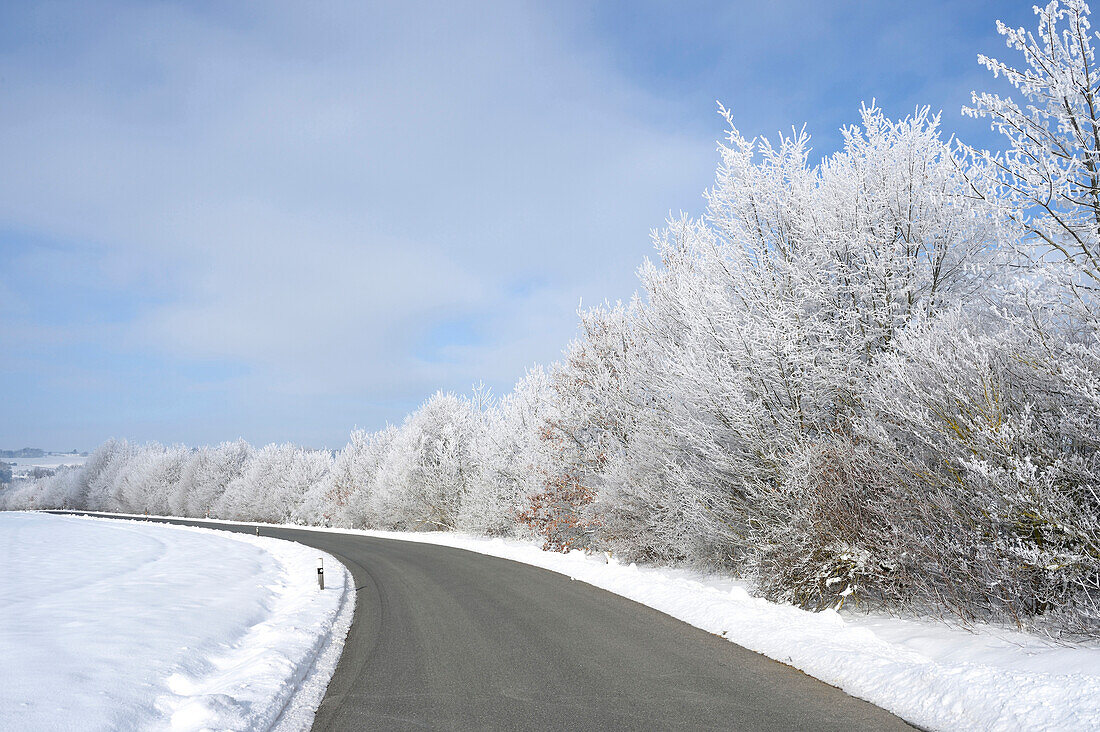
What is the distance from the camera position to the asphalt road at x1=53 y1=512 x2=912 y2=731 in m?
5.77

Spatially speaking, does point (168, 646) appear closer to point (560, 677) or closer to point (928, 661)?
point (560, 677)

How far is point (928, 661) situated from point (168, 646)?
31.3ft

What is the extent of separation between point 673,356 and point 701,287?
1.54 meters

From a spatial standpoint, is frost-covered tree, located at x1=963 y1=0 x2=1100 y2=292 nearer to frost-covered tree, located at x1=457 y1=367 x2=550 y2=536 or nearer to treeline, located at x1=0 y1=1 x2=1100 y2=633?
treeline, located at x1=0 y1=1 x2=1100 y2=633

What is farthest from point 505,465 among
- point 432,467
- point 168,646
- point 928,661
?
point 928,661

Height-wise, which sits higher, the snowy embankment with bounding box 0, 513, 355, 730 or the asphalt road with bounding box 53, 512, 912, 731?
the asphalt road with bounding box 53, 512, 912, 731

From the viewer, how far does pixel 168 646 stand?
8.80m

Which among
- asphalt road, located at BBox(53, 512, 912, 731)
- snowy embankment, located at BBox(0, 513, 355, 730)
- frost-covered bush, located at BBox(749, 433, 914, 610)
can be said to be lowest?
snowy embankment, located at BBox(0, 513, 355, 730)

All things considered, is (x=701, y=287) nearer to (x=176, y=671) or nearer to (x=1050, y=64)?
(x=1050, y=64)

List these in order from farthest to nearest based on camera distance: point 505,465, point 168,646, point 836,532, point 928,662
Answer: point 505,465
point 836,532
point 168,646
point 928,662

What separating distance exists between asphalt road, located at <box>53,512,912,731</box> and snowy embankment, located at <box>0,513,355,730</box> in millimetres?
638

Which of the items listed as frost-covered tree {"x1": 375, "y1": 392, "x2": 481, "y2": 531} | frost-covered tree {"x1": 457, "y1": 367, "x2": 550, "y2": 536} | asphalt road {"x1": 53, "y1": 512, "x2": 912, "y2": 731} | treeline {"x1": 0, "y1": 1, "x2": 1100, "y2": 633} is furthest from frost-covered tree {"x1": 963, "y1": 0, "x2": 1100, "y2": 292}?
frost-covered tree {"x1": 375, "y1": 392, "x2": 481, "y2": 531}

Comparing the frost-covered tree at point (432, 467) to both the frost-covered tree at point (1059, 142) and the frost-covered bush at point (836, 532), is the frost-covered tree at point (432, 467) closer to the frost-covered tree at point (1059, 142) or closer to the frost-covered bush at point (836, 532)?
the frost-covered bush at point (836, 532)

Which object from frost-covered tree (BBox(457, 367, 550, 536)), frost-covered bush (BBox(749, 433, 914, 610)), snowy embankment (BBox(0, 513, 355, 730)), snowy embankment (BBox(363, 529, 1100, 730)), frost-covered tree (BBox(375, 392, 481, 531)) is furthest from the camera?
frost-covered tree (BBox(375, 392, 481, 531))
